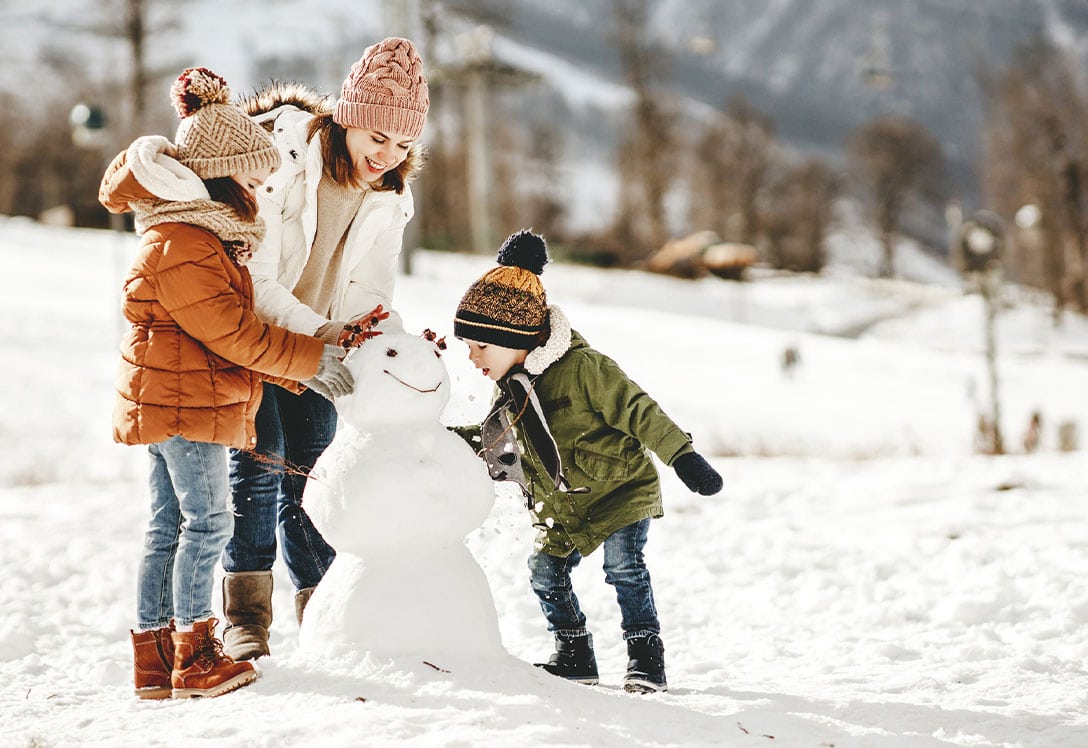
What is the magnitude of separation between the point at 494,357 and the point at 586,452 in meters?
0.38

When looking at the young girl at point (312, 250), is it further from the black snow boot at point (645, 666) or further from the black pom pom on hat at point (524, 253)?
the black snow boot at point (645, 666)

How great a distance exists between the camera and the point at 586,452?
2973mm

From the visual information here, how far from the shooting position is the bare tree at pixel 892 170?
1976 inches

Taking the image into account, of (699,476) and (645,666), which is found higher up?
(699,476)

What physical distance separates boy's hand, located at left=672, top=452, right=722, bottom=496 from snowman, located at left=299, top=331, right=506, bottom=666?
20.9 inches

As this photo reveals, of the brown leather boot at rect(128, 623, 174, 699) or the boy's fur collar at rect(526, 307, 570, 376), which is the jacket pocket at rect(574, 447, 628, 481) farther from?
the brown leather boot at rect(128, 623, 174, 699)

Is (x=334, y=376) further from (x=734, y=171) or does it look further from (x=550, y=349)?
(x=734, y=171)

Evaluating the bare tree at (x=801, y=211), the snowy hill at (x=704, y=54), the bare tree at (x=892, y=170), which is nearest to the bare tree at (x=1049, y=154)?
the bare tree at (x=801, y=211)

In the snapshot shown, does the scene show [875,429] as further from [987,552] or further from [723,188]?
[723,188]

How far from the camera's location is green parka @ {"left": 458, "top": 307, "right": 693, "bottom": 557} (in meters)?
2.95

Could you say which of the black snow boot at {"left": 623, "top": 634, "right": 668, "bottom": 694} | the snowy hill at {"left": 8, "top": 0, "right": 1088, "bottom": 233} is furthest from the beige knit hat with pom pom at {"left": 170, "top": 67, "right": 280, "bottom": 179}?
the snowy hill at {"left": 8, "top": 0, "right": 1088, "bottom": 233}

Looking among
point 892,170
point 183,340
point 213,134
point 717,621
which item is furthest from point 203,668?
point 892,170

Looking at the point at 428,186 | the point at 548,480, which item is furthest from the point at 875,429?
the point at 428,186

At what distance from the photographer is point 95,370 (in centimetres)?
1283
